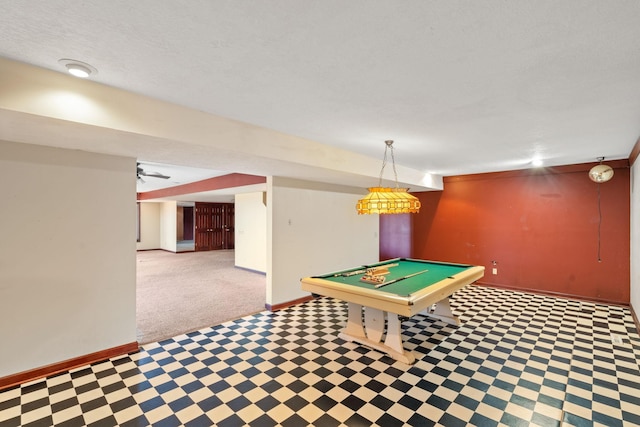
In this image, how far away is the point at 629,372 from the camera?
9.08 ft

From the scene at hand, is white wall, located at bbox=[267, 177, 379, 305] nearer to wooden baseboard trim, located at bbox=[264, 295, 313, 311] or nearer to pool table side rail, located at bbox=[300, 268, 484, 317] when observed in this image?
wooden baseboard trim, located at bbox=[264, 295, 313, 311]

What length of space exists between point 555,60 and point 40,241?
4.28 metres

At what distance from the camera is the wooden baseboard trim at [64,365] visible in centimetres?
257

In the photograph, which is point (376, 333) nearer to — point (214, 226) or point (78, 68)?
point (78, 68)

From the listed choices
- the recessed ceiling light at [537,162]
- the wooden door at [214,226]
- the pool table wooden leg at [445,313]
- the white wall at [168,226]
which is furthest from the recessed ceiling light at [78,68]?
the white wall at [168,226]

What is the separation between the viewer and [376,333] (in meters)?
3.45

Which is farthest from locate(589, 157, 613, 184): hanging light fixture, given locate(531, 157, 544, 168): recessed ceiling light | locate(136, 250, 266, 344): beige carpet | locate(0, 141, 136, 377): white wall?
locate(0, 141, 136, 377): white wall

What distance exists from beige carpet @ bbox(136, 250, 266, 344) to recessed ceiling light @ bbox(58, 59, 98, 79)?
2.92 meters

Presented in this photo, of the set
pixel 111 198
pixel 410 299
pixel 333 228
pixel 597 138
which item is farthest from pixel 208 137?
pixel 597 138

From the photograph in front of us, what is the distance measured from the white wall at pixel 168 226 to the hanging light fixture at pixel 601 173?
12.2 meters

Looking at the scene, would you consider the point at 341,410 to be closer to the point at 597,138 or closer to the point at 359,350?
the point at 359,350

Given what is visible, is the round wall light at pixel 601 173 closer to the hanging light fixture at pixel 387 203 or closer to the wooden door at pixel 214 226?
the hanging light fixture at pixel 387 203

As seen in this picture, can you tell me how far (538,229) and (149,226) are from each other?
13253 mm

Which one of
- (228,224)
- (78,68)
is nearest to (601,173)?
(78,68)
